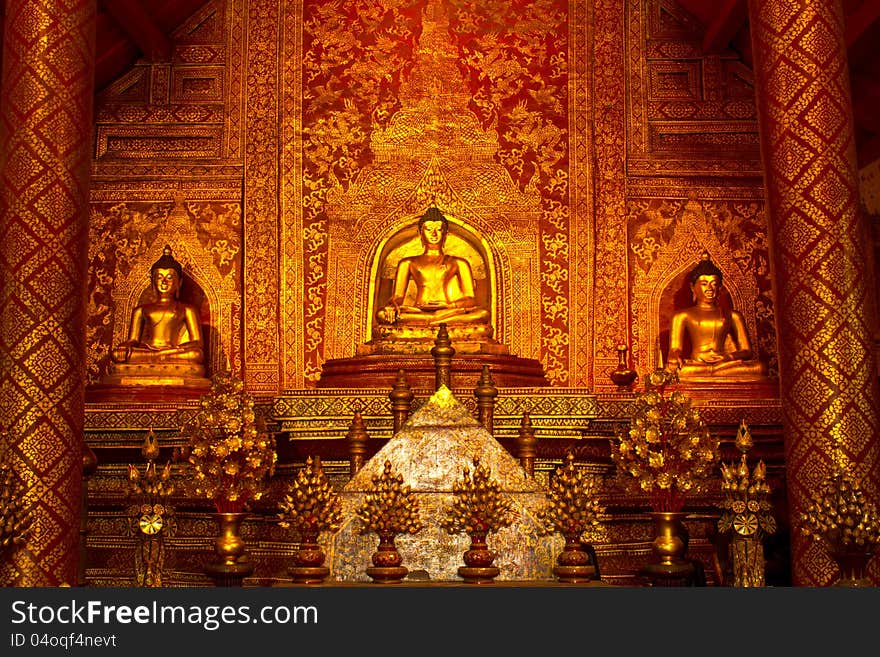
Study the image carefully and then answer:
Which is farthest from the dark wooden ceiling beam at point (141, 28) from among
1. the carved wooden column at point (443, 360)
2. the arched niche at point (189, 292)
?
the carved wooden column at point (443, 360)

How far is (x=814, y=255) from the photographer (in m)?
6.24

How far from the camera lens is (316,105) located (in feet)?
32.9

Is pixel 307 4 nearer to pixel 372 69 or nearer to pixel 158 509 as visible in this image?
pixel 372 69

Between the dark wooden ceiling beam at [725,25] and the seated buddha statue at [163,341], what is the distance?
15.0 ft

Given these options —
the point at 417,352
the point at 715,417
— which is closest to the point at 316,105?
the point at 417,352

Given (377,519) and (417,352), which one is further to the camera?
(417,352)

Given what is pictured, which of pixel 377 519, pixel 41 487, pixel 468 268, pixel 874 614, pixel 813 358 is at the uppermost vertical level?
pixel 468 268

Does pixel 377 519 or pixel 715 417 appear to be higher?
pixel 715 417

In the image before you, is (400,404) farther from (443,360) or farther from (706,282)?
(706,282)

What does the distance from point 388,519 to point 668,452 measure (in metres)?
1.39

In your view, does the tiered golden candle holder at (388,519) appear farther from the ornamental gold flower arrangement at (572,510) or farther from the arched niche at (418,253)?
the arched niche at (418,253)

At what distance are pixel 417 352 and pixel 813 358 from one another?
3103 mm

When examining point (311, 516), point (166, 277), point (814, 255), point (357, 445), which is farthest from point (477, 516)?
point (166, 277)

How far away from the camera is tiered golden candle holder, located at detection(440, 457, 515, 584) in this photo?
4121 mm
